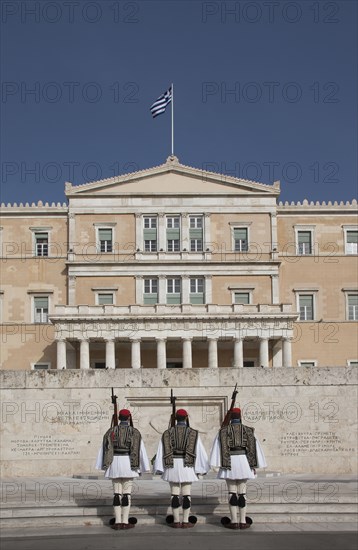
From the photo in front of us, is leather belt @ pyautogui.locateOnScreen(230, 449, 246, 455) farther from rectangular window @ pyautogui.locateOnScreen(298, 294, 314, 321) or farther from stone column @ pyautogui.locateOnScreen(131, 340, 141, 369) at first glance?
rectangular window @ pyautogui.locateOnScreen(298, 294, 314, 321)

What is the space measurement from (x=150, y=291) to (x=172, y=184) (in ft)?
22.5

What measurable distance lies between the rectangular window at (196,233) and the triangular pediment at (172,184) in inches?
65.5

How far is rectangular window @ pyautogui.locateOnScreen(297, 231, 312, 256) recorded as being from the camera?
46688 millimetres

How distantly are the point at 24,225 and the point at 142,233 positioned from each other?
24.4ft

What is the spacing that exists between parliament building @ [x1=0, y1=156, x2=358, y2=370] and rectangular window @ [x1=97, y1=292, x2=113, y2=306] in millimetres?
60

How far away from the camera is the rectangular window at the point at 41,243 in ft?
152

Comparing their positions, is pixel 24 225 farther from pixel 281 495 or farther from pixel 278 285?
pixel 281 495

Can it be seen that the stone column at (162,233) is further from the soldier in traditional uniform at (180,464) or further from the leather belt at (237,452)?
the leather belt at (237,452)

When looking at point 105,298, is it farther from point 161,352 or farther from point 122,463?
point 122,463

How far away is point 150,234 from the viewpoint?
45781 mm

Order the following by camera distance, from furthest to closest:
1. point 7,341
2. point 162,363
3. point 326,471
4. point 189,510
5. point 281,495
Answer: point 7,341 → point 162,363 → point 326,471 → point 281,495 → point 189,510

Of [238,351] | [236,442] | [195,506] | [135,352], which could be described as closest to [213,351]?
[238,351]

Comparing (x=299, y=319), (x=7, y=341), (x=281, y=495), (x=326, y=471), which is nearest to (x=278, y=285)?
(x=299, y=319)

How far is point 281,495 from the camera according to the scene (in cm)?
1279
